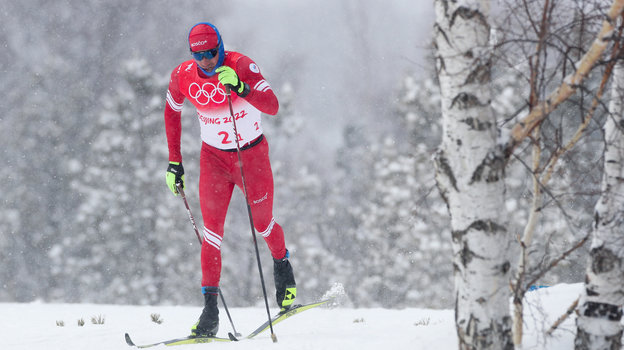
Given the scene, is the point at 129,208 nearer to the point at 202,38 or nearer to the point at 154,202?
the point at 154,202

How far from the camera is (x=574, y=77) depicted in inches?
113

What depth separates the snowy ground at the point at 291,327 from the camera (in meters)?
3.97

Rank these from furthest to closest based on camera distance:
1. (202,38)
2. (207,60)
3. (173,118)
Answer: (173,118) → (207,60) → (202,38)

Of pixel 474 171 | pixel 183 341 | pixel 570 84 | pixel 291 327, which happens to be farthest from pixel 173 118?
pixel 570 84

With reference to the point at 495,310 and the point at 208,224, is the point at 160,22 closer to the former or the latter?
the point at 208,224

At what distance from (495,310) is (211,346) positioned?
2.41m

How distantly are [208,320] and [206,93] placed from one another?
212cm

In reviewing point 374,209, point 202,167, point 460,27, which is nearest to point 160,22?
point 374,209

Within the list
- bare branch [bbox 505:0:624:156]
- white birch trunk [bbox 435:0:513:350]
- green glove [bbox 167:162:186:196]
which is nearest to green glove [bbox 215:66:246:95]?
green glove [bbox 167:162:186:196]

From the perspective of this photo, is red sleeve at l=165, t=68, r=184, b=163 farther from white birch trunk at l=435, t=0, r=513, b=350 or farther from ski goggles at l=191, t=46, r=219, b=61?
white birch trunk at l=435, t=0, r=513, b=350

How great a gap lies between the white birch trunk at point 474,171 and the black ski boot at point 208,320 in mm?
2782

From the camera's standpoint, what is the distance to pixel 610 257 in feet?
11.2


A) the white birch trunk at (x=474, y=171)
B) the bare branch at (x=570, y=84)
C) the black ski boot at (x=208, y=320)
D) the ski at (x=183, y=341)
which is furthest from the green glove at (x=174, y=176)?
the bare branch at (x=570, y=84)

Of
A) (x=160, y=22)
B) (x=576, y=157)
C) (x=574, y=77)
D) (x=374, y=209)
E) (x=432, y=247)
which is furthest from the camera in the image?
(x=160, y=22)
